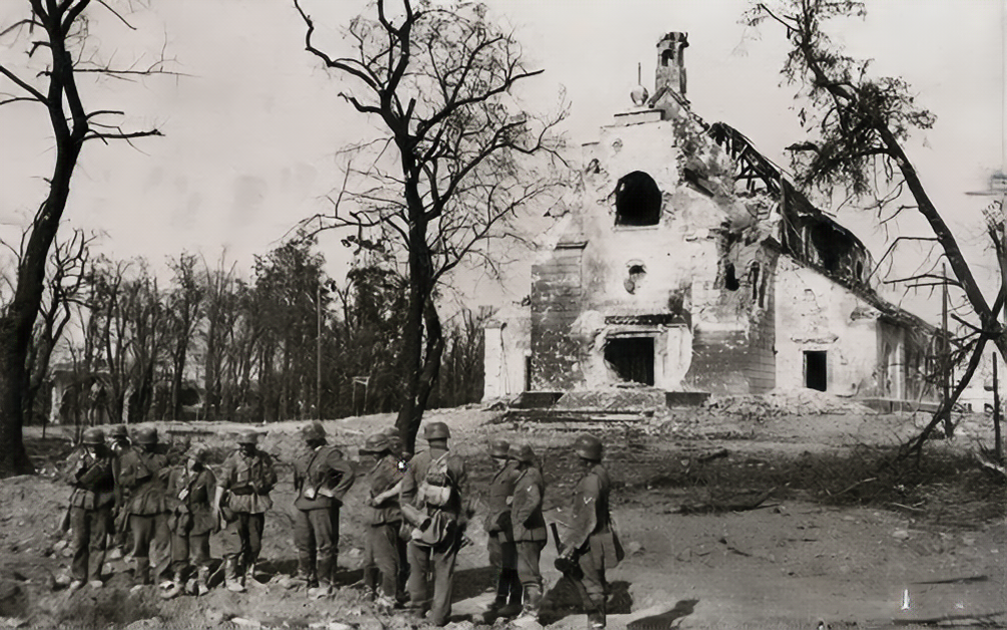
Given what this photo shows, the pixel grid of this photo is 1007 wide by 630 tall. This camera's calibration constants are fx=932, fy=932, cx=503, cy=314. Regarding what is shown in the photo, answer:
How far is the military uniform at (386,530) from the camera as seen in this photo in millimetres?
9008

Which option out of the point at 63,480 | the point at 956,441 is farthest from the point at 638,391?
the point at 63,480

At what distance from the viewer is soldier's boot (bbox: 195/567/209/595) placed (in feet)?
30.6

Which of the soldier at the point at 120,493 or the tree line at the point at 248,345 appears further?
the tree line at the point at 248,345

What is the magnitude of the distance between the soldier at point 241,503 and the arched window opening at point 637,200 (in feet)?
51.0

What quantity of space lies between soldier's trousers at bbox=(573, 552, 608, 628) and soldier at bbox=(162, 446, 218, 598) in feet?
12.7

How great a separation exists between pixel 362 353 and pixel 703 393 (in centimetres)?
1044

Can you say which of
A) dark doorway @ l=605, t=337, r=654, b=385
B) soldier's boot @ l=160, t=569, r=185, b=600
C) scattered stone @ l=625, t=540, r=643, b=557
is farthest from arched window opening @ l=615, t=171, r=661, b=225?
soldier's boot @ l=160, t=569, r=185, b=600

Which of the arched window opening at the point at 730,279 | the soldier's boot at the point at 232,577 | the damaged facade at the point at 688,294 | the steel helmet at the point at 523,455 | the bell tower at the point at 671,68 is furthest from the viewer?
the bell tower at the point at 671,68

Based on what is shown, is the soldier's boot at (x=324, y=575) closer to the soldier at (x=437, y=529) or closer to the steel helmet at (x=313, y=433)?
the soldier at (x=437, y=529)

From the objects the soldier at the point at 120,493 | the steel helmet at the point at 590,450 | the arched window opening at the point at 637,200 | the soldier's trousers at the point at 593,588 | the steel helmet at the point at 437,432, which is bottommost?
the soldier's trousers at the point at 593,588

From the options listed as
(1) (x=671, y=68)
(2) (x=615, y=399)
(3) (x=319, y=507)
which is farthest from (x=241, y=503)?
(1) (x=671, y=68)

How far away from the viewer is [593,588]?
27.1 ft

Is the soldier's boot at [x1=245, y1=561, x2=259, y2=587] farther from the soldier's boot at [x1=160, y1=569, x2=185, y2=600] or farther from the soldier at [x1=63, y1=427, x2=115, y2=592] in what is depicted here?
the soldier at [x1=63, y1=427, x2=115, y2=592]

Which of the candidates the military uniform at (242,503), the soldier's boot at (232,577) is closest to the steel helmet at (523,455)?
the military uniform at (242,503)
